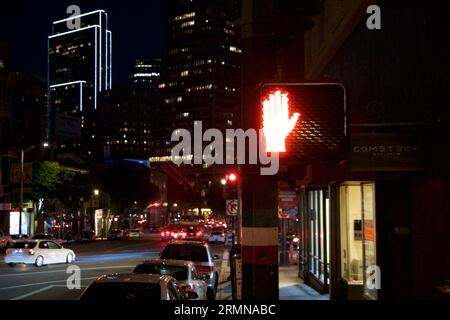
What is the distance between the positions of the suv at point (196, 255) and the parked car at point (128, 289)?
9506 millimetres

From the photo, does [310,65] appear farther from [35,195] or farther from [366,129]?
[35,195]

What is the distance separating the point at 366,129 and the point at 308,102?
733 cm

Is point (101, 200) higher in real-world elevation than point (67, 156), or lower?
lower

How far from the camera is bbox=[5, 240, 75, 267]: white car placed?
30484mm

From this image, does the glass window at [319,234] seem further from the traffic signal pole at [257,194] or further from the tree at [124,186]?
the tree at [124,186]

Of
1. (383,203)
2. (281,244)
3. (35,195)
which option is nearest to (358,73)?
(383,203)

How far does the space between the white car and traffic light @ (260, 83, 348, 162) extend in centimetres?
2861

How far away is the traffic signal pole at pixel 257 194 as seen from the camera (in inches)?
167

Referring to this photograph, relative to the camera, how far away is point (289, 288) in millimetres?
20969

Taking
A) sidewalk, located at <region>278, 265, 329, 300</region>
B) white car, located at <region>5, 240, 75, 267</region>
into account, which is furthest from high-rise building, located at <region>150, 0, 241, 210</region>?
sidewalk, located at <region>278, 265, 329, 300</region>

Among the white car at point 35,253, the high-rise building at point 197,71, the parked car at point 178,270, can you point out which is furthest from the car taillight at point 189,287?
the high-rise building at point 197,71

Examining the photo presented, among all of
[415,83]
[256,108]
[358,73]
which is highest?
[358,73]

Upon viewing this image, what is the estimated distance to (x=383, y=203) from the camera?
12.6 m

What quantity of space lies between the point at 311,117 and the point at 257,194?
638 millimetres
